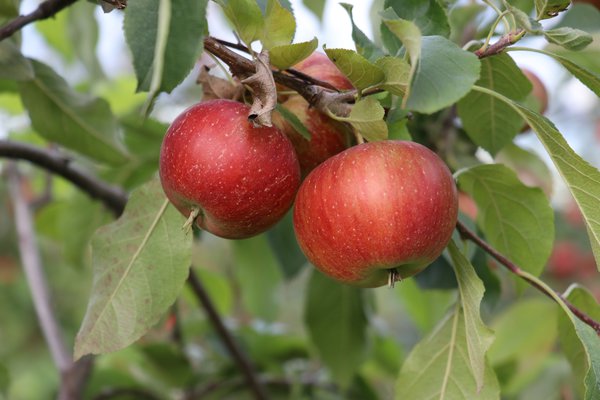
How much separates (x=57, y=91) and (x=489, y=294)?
2.23 ft

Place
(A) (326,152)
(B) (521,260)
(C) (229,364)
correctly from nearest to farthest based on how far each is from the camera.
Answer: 1. (A) (326,152)
2. (B) (521,260)
3. (C) (229,364)

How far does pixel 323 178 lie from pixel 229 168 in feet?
0.29

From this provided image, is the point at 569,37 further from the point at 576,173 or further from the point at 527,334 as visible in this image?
the point at 527,334

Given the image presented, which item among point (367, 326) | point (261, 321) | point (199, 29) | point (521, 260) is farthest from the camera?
point (261, 321)

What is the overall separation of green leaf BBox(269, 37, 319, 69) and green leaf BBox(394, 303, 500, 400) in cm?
38

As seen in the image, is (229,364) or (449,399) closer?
(449,399)

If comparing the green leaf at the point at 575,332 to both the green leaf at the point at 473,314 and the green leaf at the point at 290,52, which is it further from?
the green leaf at the point at 290,52

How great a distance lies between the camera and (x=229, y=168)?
68 centimetres

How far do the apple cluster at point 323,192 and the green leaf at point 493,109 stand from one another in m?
0.25

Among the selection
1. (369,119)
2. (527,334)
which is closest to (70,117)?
(369,119)

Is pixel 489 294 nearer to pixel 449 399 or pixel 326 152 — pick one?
pixel 449 399

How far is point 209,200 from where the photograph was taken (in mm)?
686

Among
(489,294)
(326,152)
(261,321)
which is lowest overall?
(261,321)

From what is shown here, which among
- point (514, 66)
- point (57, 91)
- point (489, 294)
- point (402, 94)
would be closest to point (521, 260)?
point (489, 294)
